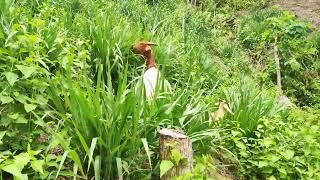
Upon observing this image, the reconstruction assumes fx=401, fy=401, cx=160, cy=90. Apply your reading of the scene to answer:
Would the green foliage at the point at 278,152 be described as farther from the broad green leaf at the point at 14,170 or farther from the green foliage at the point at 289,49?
the green foliage at the point at 289,49

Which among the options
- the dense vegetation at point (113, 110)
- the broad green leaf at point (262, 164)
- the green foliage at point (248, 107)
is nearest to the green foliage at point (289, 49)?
the dense vegetation at point (113, 110)

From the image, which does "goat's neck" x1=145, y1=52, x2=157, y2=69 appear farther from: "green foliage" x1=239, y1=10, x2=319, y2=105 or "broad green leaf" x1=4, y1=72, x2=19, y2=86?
"green foliage" x1=239, y1=10, x2=319, y2=105

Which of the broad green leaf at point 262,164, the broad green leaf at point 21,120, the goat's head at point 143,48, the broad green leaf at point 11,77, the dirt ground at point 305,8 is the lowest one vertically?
the broad green leaf at point 262,164

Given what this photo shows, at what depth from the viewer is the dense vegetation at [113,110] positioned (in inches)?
99.7

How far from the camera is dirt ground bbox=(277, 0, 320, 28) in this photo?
8821 mm

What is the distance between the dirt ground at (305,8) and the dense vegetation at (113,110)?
3.29 metres

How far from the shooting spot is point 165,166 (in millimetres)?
2496

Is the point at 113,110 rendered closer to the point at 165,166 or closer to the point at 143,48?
the point at 165,166

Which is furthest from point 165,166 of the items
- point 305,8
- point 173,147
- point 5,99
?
point 305,8

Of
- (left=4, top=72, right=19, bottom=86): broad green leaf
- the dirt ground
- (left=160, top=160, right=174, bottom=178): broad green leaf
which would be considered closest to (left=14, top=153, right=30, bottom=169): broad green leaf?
(left=4, top=72, right=19, bottom=86): broad green leaf

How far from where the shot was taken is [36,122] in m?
2.48

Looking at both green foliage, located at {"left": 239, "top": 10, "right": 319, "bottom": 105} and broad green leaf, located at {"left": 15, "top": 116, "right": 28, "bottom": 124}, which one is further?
green foliage, located at {"left": 239, "top": 10, "right": 319, "bottom": 105}

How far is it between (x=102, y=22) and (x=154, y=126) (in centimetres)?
223

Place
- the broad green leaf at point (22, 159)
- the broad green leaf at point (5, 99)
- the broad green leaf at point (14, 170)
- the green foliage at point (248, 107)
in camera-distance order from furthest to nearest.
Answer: the green foliage at point (248, 107), the broad green leaf at point (5, 99), the broad green leaf at point (22, 159), the broad green leaf at point (14, 170)
